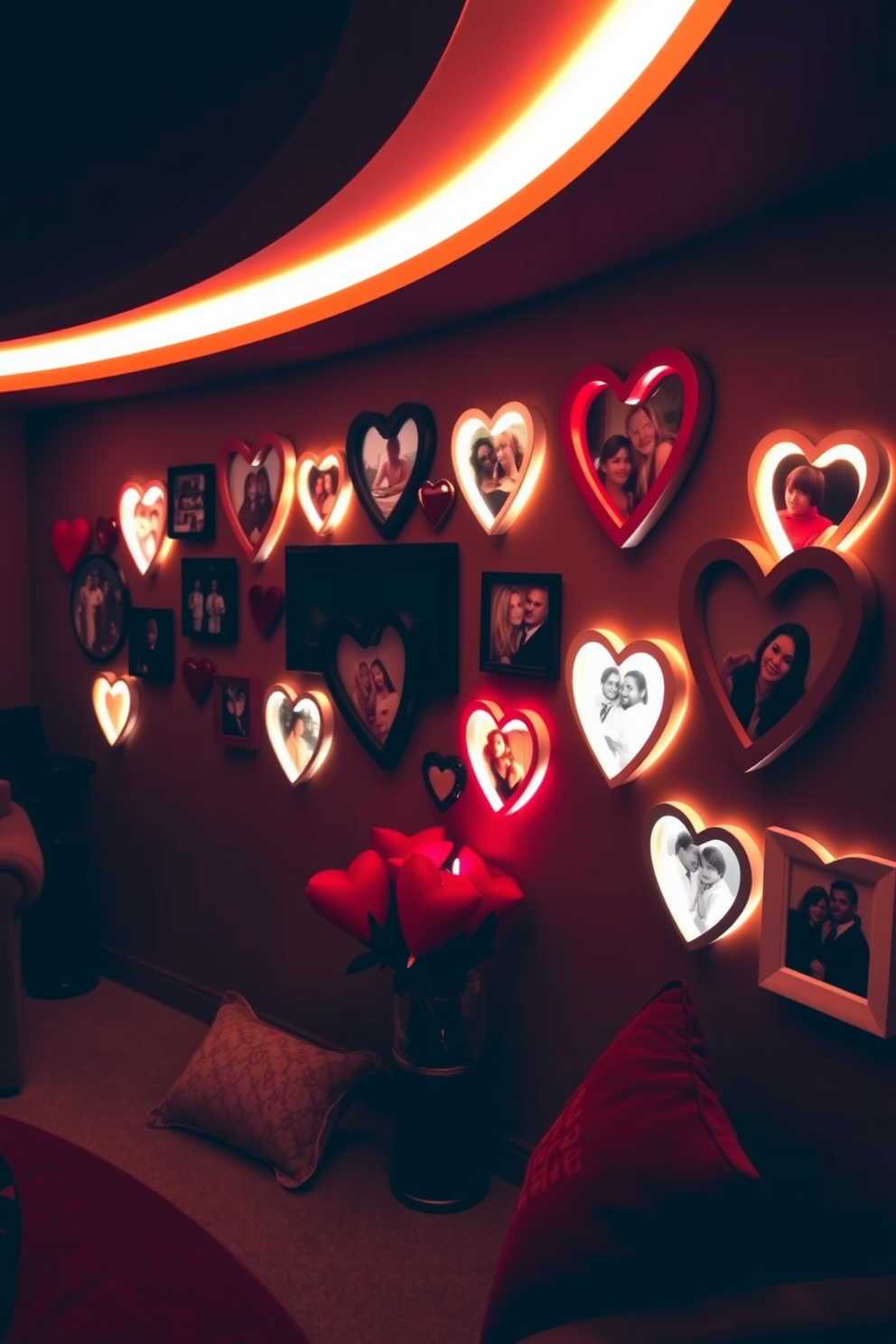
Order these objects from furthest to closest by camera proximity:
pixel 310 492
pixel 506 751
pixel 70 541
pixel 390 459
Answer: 1. pixel 70 541
2. pixel 310 492
3. pixel 390 459
4. pixel 506 751

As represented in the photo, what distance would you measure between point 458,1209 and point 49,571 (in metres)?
3.28

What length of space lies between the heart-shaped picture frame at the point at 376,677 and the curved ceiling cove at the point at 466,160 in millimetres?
934

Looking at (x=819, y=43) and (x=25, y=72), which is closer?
(x=819, y=43)

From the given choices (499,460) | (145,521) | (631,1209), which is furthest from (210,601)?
(631,1209)

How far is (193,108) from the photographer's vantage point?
5.79 feet

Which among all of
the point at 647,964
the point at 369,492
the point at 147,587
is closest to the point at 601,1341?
the point at 647,964

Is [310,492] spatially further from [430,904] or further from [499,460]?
[430,904]

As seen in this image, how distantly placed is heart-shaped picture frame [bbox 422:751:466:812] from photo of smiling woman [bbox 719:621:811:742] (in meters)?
0.94

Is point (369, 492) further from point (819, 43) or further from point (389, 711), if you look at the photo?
point (819, 43)

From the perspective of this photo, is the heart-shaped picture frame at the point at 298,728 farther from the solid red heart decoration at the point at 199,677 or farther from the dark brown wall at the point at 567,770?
the solid red heart decoration at the point at 199,677

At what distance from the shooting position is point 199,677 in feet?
12.6

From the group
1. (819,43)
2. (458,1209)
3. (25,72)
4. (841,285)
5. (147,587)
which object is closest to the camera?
(819,43)

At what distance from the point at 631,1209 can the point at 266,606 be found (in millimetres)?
2564

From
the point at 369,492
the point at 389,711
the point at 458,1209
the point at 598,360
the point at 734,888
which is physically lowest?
the point at 458,1209
